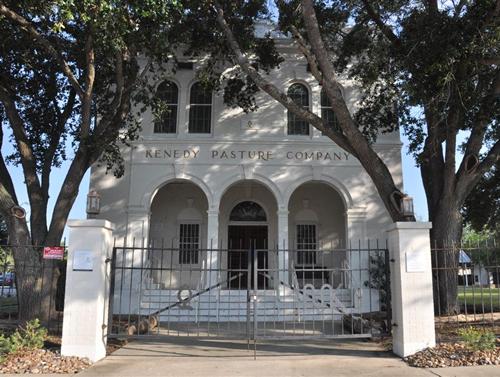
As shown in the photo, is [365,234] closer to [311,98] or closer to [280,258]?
[280,258]

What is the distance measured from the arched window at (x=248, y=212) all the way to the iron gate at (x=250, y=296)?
150 centimetres

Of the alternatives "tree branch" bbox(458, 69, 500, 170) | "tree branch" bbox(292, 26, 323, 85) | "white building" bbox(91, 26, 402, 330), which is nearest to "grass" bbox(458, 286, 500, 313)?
"tree branch" bbox(458, 69, 500, 170)

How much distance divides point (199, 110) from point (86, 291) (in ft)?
36.0

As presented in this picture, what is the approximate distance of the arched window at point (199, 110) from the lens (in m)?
18.1

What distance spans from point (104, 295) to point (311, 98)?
39.3 ft

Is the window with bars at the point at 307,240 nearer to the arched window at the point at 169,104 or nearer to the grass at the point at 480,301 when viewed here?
the grass at the point at 480,301

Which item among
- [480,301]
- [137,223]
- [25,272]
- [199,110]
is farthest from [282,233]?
[480,301]

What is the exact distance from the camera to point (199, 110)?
1823 centimetres

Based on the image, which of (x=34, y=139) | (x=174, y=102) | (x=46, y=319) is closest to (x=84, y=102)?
(x=34, y=139)

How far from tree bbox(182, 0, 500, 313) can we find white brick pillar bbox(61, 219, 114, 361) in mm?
4915

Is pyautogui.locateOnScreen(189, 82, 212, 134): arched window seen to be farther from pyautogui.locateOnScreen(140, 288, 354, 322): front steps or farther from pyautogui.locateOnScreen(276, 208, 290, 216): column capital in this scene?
pyautogui.locateOnScreen(140, 288, 354, 322): front steps

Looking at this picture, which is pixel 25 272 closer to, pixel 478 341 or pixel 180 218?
pixel 180 218

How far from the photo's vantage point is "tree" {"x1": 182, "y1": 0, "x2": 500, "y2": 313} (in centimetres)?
1016

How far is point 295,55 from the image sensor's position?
18.5 metres
